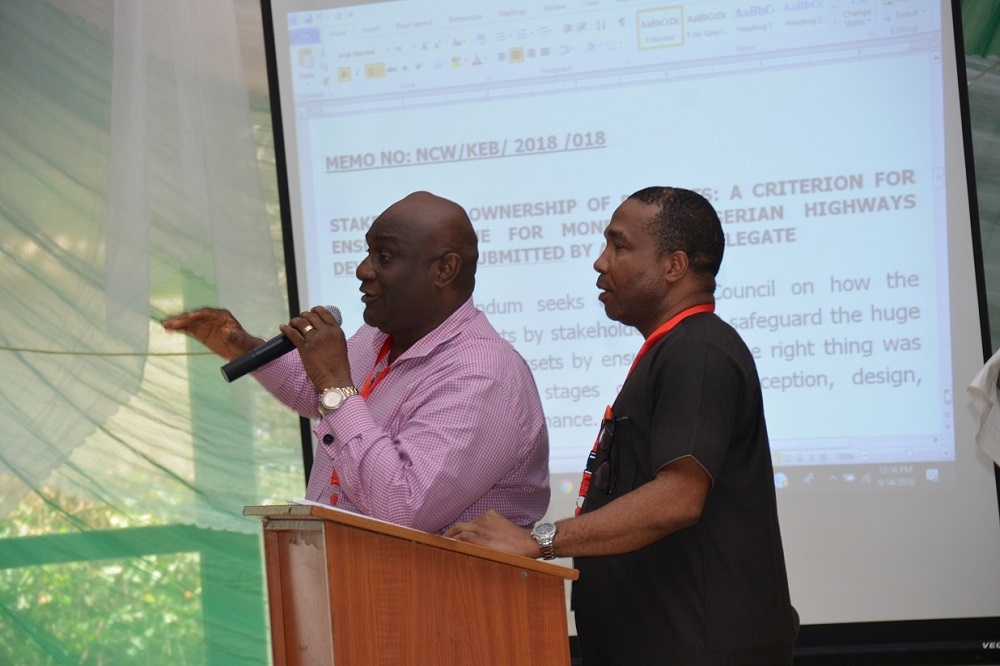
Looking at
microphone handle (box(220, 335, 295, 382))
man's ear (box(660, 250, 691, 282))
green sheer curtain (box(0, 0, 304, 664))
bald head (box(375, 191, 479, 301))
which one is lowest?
green sheer curtain (box(0, 0, 304, 664))

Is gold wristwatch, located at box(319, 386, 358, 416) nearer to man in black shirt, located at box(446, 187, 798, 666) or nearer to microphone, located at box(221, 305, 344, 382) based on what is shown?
microphone, located at box(221, 305, 344, 382)

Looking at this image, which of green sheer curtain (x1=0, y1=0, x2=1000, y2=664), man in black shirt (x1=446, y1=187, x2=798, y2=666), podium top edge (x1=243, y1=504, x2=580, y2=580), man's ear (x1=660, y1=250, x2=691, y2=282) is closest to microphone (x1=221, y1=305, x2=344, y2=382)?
podium top edge (x1=243, y1=504, x2=580, y2=580)

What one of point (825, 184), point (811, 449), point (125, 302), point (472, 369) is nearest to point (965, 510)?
point (811, 449)

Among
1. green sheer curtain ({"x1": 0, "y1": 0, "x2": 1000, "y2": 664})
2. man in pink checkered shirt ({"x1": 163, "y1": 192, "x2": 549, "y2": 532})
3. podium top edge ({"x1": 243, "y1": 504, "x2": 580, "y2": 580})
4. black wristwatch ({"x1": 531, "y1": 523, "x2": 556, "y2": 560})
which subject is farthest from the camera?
green sheer curtain ({"x1": 0, "y1": 0, "x2": 1000, "y2": 664})

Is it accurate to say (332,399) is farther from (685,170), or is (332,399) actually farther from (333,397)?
(685,170)

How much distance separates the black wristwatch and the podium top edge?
0.21 feet

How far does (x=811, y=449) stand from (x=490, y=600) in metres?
1.82

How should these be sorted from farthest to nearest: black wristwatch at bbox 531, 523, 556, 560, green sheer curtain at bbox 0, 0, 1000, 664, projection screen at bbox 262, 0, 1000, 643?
green sheer curtain at bbox 0, 0, 1000, 664, projection screen at bbox 262, 0, 1000, 643, black wristwatch at bbox 531, 523, 556, 560

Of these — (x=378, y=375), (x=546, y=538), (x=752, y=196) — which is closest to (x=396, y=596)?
(x=546, y=538)

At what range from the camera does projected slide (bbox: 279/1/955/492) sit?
3.27m

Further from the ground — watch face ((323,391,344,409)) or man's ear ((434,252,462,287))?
man's ear ((434,252,462,287))

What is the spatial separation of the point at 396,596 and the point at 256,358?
635mm

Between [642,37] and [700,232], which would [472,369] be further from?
[642,37]

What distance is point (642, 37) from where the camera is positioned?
11.4ft
